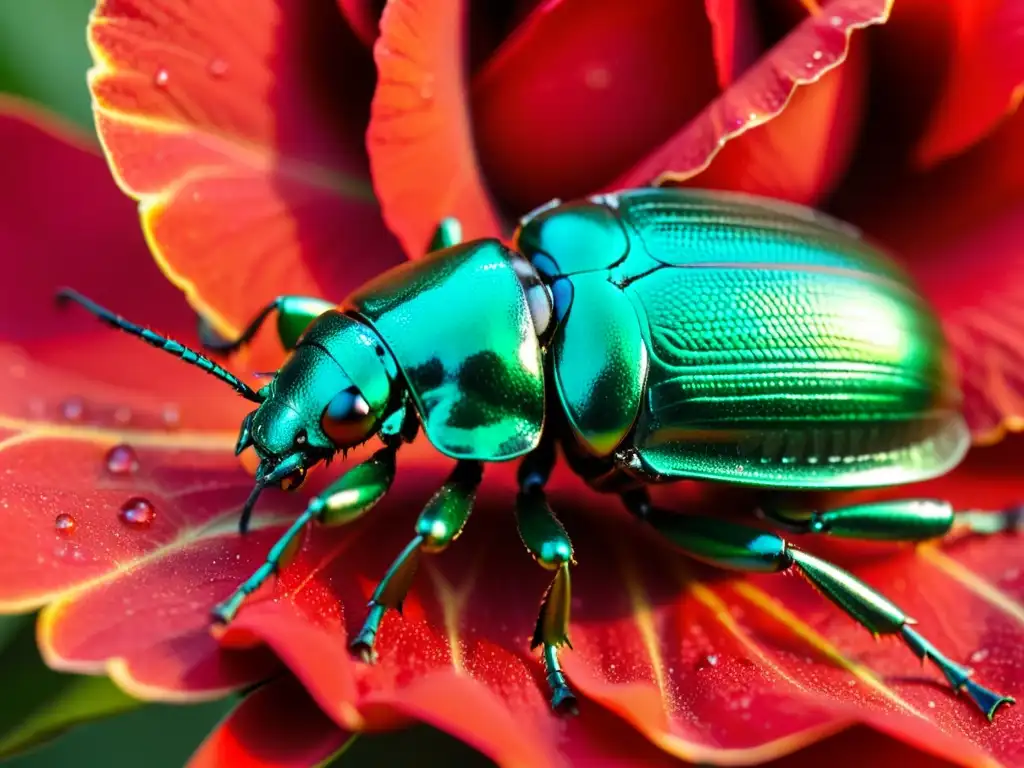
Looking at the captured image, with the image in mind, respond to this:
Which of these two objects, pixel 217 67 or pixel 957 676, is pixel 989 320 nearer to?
pixel 957 676

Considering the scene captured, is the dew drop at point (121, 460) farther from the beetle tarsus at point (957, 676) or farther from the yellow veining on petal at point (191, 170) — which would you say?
the beetle tarsus at point (957, 676)

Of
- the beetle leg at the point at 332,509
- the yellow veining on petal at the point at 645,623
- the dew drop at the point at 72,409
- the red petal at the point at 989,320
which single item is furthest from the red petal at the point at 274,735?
the red petal at the point at 989,320

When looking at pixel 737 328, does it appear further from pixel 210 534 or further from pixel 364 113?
pixel 210 534

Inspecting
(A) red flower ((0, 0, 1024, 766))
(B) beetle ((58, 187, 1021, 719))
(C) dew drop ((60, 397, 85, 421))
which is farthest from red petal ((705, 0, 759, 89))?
(C) dew drop ((60, 397, 85, 421))

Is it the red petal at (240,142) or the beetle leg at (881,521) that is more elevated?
the red petal at (240,142)

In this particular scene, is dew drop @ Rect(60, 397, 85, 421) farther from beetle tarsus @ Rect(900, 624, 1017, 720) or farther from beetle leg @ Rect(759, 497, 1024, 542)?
beetle tarsus @ Rect(900, 624, 1017, 720)

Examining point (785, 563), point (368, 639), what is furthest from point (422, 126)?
point (785, 563)

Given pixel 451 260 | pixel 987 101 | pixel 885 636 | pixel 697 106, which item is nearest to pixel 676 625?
pixel 885 636
